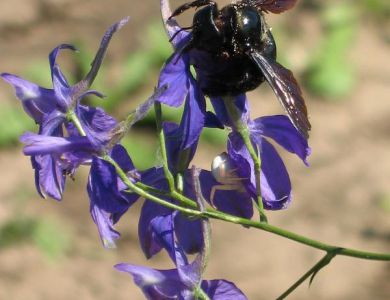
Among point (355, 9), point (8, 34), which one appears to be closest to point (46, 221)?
point (8, 34)

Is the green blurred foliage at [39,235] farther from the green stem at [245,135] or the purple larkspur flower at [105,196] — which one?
the purple larkspur flower at [105,196]

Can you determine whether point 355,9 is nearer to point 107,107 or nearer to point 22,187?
point 107,107

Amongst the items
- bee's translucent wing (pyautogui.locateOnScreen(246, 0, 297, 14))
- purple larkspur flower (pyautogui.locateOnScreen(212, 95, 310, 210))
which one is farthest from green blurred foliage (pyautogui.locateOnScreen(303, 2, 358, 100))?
purple larkspur flower (pyautogui.locateOnScreen(212, 95, 310, 210))

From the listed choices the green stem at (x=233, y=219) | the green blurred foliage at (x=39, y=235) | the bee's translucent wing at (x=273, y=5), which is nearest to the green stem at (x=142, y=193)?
the green stem at (x=233, y=219)

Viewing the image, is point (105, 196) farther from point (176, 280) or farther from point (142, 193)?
point (176, 280)

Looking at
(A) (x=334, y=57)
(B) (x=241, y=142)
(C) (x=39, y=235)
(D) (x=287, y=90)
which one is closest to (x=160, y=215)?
(B) (x=241, y=142)

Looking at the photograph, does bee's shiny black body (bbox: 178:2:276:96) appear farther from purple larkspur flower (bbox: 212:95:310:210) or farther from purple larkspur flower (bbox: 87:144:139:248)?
purple larkspur flower (bbox: 87:144:139:248)
